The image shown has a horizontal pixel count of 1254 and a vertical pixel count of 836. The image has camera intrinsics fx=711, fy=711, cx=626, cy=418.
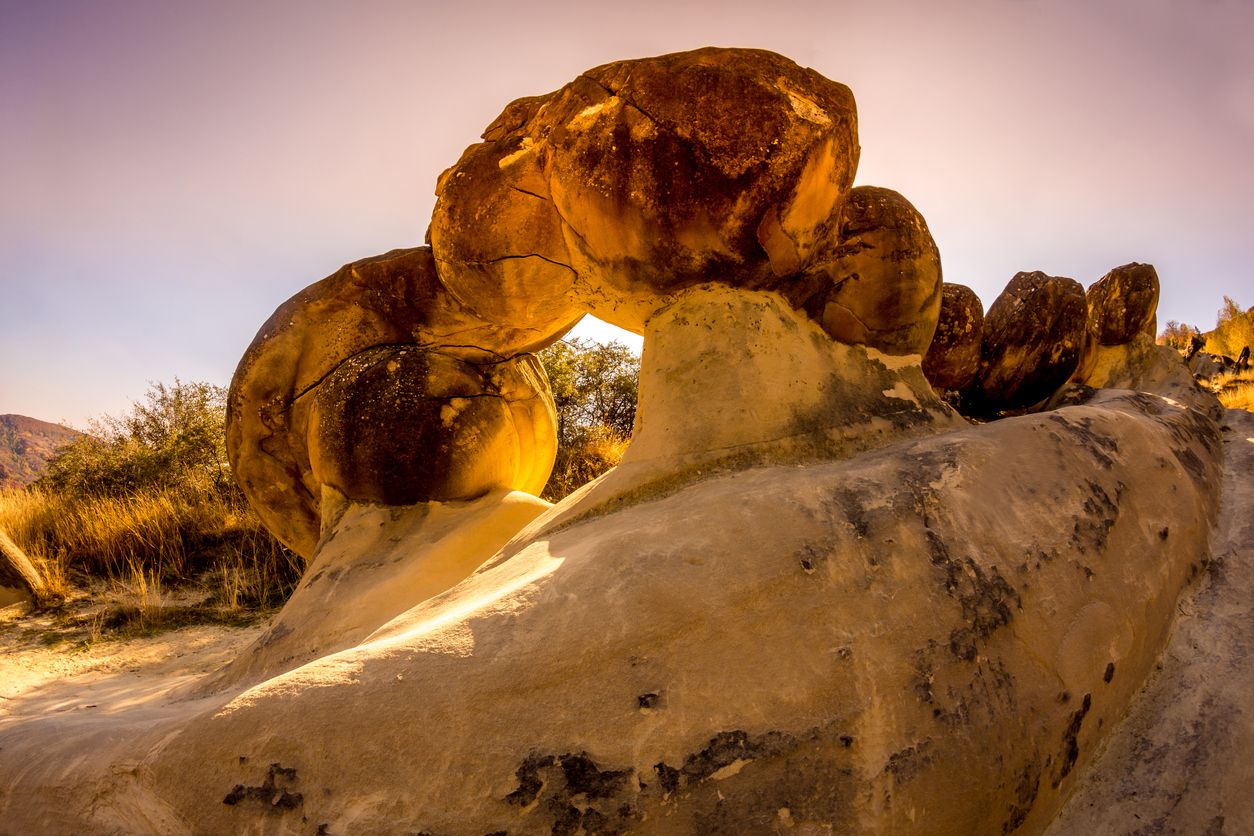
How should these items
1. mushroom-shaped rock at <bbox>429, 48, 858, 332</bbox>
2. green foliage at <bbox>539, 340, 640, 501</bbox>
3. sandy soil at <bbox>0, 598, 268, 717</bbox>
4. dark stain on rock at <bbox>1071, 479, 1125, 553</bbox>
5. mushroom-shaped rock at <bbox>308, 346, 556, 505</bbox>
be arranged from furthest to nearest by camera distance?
green foliage at <bbox>539, 340, 640, 501</bbox>, sandy soil at <bbox>0, 598, 268, 717</bbox>, mushroom-shaped rock at <bbox>308, 346, 556, 505</bbox>, mushroom-shaped rock at <bbox>429, 48, 858, 332</bbox>, dark stain on rock at <bbox>1071, 479, 1125, 553</bbox>

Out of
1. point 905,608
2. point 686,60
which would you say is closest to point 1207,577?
point 905,608

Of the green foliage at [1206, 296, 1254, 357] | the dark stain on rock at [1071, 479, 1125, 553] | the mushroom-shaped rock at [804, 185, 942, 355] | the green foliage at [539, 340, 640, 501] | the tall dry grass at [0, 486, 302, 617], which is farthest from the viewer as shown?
the green foliage at [1206, 296, 1254, 357]

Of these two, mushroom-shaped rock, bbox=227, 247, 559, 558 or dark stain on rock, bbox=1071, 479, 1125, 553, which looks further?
mushroom-shaped rock, bbox=227, 247, 559, 558

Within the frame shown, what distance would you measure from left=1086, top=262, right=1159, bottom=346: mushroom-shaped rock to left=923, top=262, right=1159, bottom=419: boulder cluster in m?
0.33

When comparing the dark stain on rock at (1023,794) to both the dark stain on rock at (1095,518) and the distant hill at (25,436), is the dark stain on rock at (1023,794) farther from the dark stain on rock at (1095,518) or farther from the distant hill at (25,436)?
the distant hill at (25,436)

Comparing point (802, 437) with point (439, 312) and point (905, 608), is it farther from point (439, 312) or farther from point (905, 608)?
point (439, 312)

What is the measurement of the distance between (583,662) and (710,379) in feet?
2.86

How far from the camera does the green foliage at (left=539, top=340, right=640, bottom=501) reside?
26.6 ft

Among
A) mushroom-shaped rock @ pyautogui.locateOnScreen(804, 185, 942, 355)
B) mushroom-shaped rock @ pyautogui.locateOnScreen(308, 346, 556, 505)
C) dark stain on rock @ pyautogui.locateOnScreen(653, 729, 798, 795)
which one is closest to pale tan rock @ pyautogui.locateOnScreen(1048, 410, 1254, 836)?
dark stain on rock @ pyautogui.locateOnScreen(653, 729, 798, 795)

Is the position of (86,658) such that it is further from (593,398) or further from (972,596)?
(593,398)

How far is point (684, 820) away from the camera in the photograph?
907 millimetres

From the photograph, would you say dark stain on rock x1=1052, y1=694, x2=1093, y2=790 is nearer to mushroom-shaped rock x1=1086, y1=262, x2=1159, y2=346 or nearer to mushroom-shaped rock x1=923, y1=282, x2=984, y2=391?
mushroom-shaped rock x1=923, y1=282, x2=984, y2=391

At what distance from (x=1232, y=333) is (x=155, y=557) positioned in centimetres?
1709

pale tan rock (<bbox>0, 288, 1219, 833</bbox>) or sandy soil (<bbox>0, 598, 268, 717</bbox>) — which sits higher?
pale tan rock (<bbox>0, 288, 1219, 833</bbox>)
